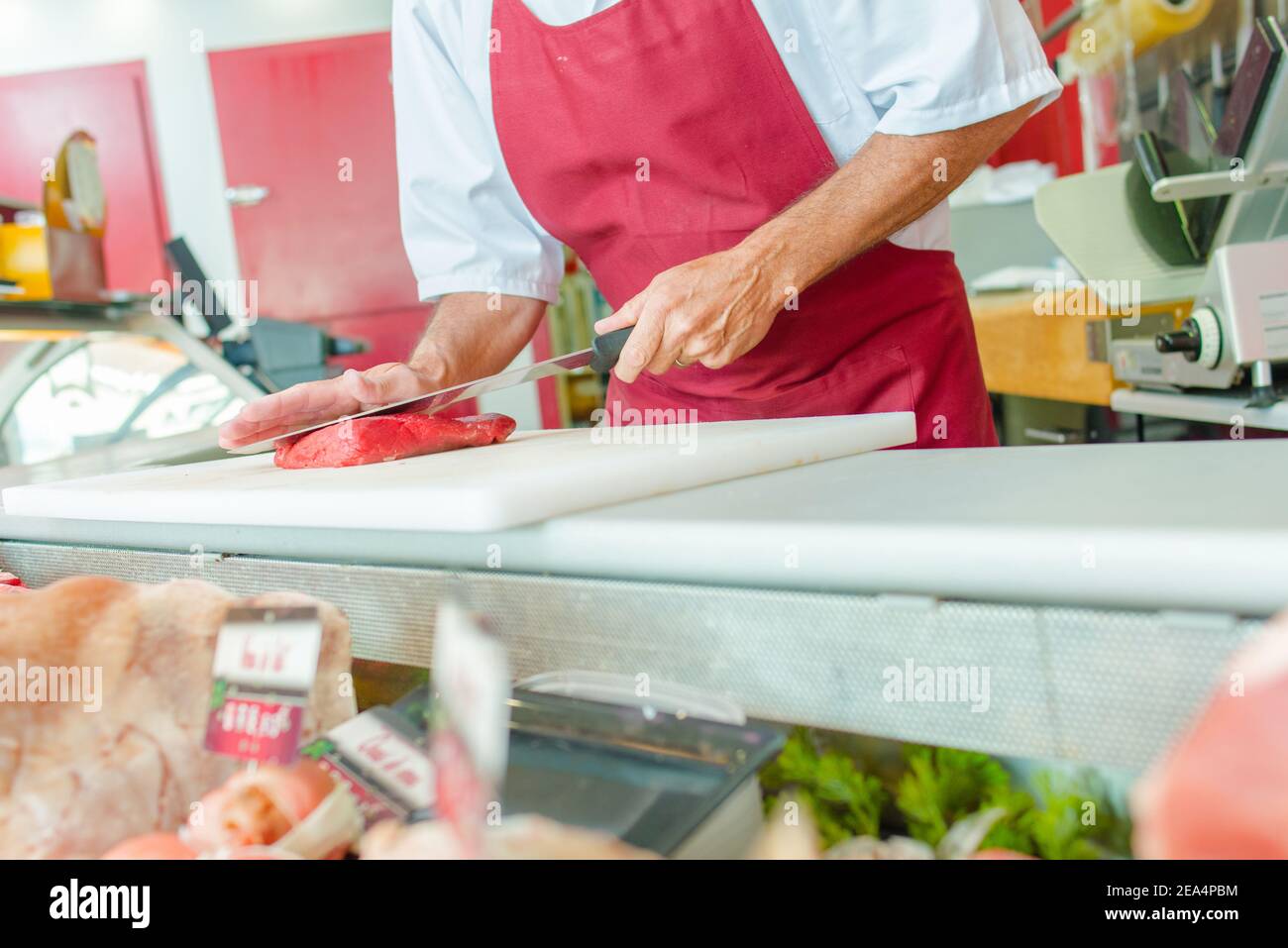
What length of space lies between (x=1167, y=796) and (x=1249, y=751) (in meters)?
0.03

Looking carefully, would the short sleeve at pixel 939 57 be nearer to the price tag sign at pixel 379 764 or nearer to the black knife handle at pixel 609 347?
the black knife handle at pixel 609 347

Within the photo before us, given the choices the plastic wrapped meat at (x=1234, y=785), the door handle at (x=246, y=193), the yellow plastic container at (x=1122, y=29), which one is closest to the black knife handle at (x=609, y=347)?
the plastic wrapped meat at (x=1234, y=785)

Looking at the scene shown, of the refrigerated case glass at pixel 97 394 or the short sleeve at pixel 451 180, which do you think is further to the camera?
the refrigerated case glass at pixel 97 394

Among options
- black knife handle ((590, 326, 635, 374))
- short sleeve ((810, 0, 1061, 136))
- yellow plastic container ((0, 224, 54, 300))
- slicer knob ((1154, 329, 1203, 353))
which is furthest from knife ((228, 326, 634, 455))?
yellow plastic container ((0, 224, 54, 300))

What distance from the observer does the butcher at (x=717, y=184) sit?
4.25 ft

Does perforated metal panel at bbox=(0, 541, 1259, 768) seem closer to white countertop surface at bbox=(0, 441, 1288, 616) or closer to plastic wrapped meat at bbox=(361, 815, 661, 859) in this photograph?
white countertop surface at bbox=(0, 441, 1288, 616)

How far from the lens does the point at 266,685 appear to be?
0.62 meters

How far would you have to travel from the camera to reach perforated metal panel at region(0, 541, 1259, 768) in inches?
19.7

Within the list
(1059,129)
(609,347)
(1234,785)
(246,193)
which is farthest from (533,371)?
(246,193)

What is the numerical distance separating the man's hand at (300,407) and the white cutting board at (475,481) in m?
0.04

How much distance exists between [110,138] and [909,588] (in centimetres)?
603
